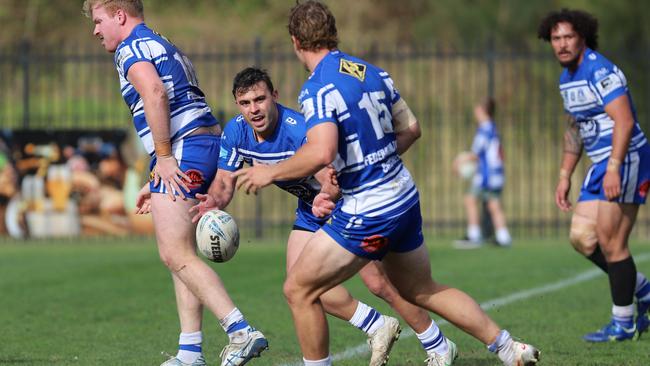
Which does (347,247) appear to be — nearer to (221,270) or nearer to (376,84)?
(376,84)

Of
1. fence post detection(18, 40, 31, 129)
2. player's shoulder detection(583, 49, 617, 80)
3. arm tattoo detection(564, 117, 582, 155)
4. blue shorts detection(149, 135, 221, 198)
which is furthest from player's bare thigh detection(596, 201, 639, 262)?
fence post detection(18, 40, 31, 129)

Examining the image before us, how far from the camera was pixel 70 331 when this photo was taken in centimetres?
888

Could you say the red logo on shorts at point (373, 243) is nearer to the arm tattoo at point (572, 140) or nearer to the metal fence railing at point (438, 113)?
the arm tattoo at point (572, 140)

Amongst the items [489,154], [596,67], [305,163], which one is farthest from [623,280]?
[489,154]

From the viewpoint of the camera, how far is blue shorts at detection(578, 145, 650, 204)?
820 centimetres

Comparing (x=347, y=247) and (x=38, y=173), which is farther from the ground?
(x=347, y=247)

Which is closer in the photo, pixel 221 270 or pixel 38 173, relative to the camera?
pixel 221 270

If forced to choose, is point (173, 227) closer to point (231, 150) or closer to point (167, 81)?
point (231, 150)

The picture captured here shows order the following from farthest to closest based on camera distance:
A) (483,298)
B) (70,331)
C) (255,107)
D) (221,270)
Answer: (221,270), (483,298), (70,331), (255,107)

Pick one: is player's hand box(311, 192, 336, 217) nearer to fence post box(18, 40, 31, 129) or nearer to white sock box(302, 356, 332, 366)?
white sock box(302, 356, 332, 366)

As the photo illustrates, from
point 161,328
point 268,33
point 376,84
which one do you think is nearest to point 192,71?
point 376,84

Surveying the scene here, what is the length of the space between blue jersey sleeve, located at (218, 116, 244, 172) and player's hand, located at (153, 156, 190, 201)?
228 millimetres

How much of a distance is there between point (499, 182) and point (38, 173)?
6954 millimetres

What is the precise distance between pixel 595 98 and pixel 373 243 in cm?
283
